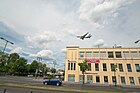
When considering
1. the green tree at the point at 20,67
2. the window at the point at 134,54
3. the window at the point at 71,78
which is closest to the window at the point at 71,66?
the window at the point at 71,78

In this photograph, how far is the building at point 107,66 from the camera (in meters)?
43.2

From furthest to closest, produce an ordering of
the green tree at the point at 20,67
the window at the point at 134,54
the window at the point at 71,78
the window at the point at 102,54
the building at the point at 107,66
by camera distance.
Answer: the green tree at the point at 20,67 < the window at the point at 102,54 < the window at the point at 71,78 < the window at the point at 134,54 < the building at the point at 107,66

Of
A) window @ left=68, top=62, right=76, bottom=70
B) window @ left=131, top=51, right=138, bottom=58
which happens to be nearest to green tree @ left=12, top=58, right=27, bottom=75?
window @ left=68, top=62, right=76, bottom=70

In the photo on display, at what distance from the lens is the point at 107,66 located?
148 ft

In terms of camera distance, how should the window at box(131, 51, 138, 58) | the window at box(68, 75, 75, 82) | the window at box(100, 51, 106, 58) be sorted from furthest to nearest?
the window at box(100, 51, 106, 58) < the window at box(68, 75, 75, 82) < the window at box(131, 51, 138, 58)

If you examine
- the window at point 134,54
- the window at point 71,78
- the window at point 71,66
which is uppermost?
the window at point 134,54

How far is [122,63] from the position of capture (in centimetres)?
4481

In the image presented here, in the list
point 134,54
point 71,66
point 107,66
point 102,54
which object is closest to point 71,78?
point 71,66

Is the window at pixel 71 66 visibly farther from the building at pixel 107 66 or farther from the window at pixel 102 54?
the window at pixel 102 54

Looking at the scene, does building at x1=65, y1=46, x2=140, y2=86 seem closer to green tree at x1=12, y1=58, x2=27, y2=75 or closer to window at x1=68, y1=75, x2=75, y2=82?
window at x1=68, y1=75, x2=75, y2=82

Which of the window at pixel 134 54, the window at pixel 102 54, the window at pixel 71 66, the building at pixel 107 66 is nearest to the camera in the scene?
the building at pixel 107 66

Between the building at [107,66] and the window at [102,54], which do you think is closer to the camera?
the building at [107,66]

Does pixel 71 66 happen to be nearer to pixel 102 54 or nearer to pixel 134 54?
pixel 102 54

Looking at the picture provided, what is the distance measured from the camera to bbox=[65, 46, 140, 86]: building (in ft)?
142
